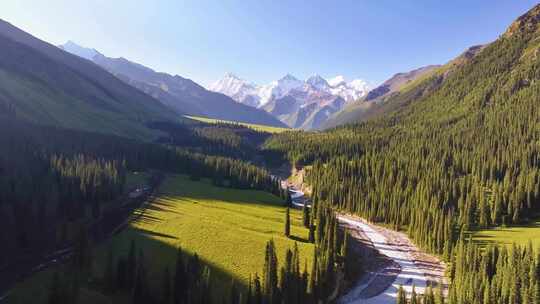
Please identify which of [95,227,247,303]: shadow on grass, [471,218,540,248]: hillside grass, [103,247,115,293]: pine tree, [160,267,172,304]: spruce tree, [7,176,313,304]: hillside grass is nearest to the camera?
[160,267,172,304]: spruce tree

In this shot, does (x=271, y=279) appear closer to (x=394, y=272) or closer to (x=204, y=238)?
(x=204, y=238)

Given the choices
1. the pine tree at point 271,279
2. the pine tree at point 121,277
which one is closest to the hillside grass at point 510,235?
the pine tree at point 271,279

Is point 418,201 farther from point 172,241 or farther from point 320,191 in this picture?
point 172,241

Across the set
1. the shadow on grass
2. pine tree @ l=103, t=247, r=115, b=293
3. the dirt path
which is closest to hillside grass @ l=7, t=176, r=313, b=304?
the shadow on grass

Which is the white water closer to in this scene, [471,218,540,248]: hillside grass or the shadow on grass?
[471,218,540,248]: hillside grass

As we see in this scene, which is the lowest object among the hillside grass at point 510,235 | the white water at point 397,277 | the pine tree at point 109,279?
the white water at point 397,277

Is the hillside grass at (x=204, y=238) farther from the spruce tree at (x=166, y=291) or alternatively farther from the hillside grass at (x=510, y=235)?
the hillside grass at (x=510, y=235)

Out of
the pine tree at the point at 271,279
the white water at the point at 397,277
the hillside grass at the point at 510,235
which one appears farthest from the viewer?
the hillside grass at the point at 510,235
